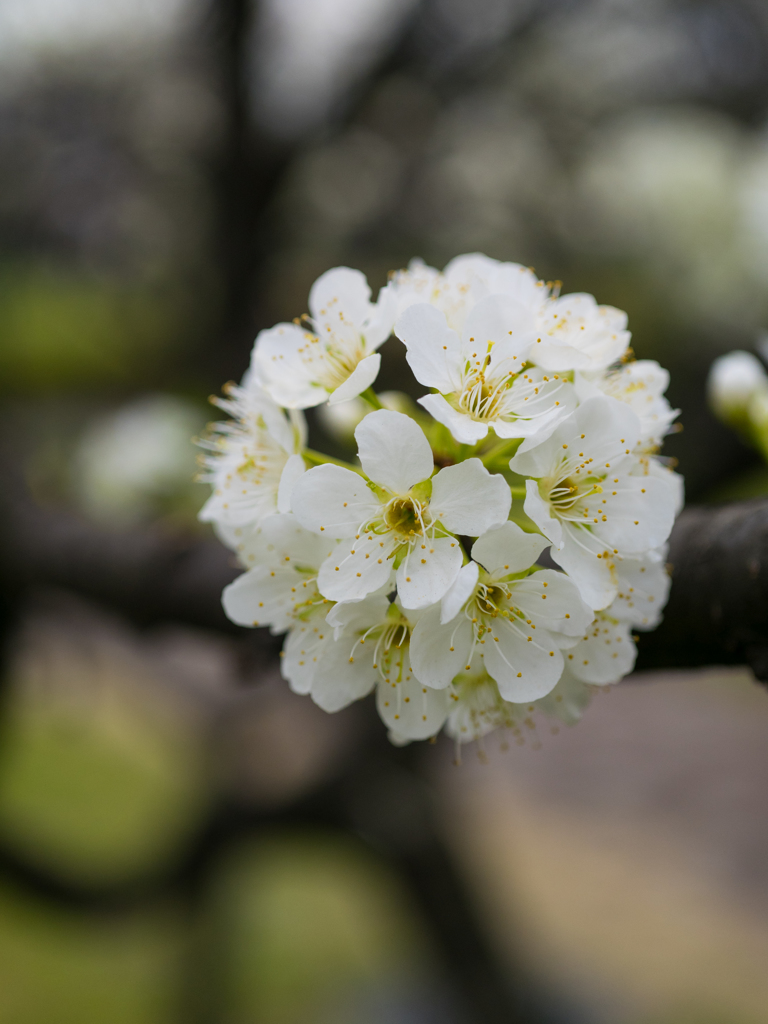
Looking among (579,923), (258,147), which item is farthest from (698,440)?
(579,923)

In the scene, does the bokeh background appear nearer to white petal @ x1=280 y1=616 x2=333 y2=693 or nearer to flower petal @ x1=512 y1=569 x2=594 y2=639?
white petal @ x1=280 y1=616 x2=333 y2=693

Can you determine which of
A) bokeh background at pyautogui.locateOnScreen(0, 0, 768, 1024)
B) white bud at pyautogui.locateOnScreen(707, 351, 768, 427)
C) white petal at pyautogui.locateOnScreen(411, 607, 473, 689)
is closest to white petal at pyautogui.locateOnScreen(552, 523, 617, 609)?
white petal at pyautogui.locateOnScreen(411, 607, 473, 689)

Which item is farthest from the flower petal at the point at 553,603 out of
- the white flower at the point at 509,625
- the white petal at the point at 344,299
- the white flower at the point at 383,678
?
the white petal at the point at 344,299

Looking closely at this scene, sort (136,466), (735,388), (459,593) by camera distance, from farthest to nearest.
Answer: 1. (136,466)
2. (735,388)
3. (459,593)

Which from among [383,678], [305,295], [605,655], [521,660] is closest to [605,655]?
[605,655]

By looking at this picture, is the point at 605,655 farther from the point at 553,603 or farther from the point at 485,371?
the point at 485,371

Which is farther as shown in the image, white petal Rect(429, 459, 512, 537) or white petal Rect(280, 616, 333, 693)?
white petal Rect(280, 616, 333, 693)

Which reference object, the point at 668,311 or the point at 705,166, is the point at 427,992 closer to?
the point at 668,311
